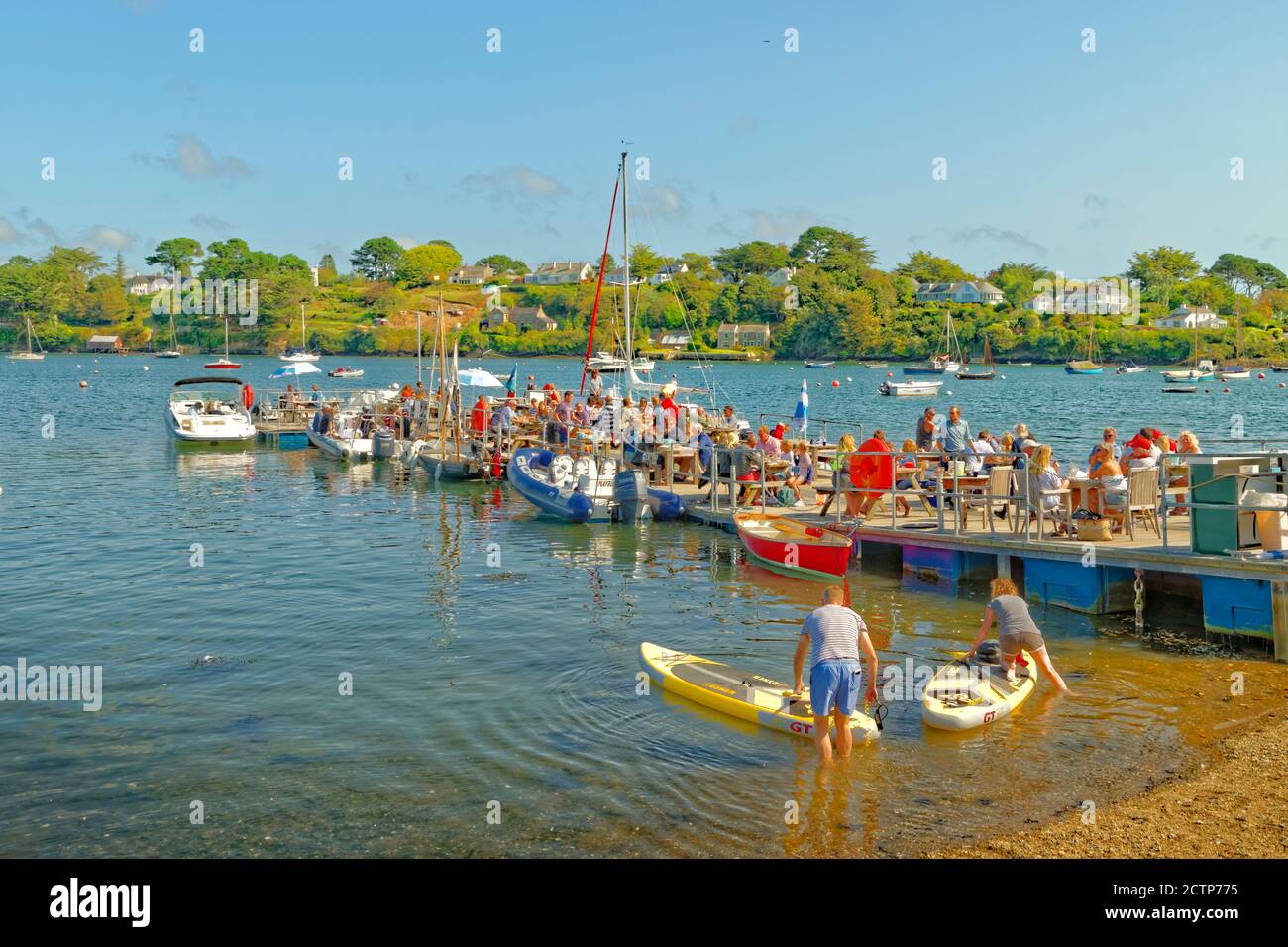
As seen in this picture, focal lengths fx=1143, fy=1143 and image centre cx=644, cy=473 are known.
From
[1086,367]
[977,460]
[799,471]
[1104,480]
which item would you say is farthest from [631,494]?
[1086,367]

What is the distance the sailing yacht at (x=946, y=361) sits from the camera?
149 metres

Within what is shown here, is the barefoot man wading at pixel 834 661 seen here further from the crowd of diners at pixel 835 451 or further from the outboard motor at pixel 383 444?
the outboard motor at pixel 383 444

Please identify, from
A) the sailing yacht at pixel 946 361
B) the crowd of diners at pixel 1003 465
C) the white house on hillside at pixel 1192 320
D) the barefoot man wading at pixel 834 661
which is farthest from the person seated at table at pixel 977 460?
the white house on hillside at pixel 1192 320

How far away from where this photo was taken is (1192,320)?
6796 inches

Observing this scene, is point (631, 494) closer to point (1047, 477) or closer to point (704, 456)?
point (704, 456)

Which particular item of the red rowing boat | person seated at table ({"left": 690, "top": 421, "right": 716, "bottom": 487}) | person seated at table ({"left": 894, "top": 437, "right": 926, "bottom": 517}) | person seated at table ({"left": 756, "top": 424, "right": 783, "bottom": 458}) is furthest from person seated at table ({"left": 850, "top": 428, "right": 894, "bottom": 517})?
person seated at table ({"left": 690, "top": 421, "right": 716, "bottom": 487})

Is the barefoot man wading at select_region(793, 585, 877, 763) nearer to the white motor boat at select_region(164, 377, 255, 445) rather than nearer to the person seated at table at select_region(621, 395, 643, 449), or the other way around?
the person seated at table at select_region(621, 395, 643, 449)

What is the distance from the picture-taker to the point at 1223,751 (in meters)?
11.5

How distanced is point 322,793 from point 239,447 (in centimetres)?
3832

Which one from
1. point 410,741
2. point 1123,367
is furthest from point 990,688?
point 1123,367

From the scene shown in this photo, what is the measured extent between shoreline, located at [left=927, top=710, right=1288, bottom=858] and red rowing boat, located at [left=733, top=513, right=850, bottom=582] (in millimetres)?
9135

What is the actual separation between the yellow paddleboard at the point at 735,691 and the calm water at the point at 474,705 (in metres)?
0.24

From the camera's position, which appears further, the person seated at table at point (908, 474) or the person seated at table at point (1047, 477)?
the person seated at table at point (908, 474)
